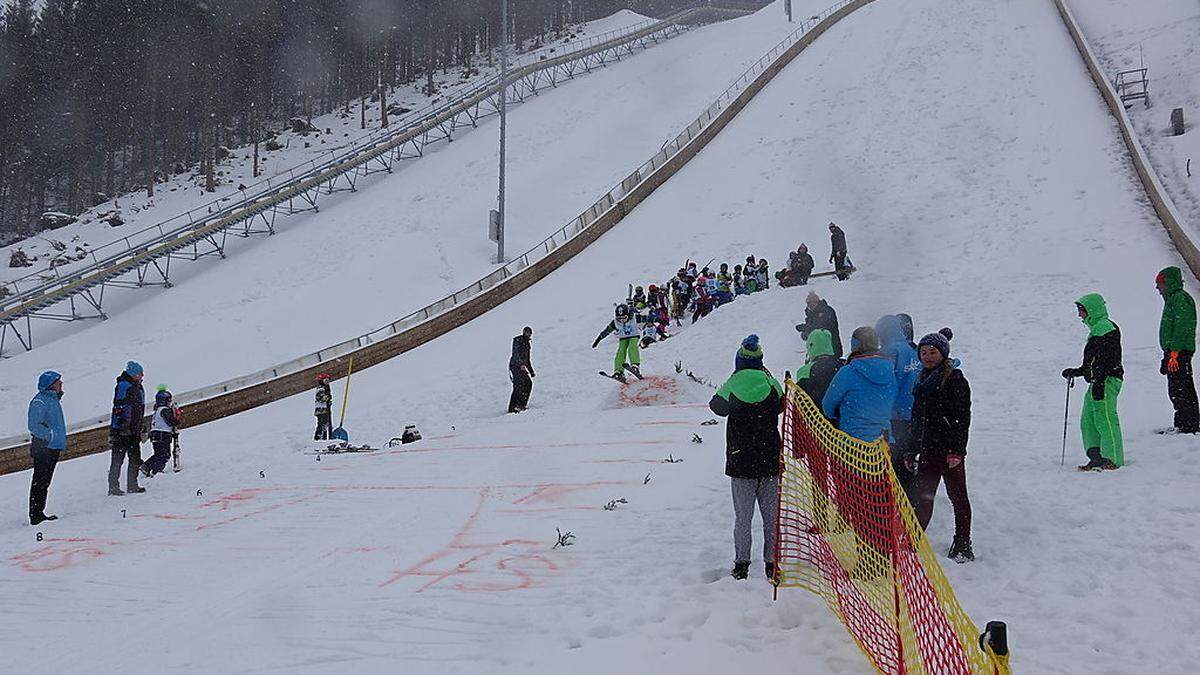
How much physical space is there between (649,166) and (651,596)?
97.6 feet

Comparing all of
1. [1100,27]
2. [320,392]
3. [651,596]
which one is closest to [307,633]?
[651,596]

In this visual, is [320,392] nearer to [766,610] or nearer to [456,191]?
[766,610]

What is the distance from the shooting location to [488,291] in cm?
2411

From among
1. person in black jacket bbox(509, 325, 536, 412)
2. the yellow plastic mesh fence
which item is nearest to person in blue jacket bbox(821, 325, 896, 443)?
the yellow plastic mesh fence

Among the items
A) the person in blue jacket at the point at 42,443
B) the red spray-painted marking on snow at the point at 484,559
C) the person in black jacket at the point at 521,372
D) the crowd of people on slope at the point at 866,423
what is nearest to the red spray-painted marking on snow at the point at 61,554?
the person in blue jacket at the point at 42,443

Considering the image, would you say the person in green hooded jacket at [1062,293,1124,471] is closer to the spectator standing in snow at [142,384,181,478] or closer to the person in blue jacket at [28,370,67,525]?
the person in blue jacket at [28,370,67,525]

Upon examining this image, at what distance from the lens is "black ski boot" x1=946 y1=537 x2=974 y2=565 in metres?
5.94

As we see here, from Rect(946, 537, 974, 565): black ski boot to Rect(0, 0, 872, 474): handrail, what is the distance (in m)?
15.6

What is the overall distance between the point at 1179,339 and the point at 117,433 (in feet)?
40.8

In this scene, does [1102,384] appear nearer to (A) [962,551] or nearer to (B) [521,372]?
(A) [962,551]

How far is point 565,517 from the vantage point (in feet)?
27.0

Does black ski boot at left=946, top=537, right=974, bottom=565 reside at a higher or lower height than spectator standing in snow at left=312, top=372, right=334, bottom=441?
lower

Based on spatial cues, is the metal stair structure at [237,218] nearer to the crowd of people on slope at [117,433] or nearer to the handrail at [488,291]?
the handrail at [488,291]

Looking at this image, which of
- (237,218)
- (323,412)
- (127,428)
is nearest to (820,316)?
(323,412)
